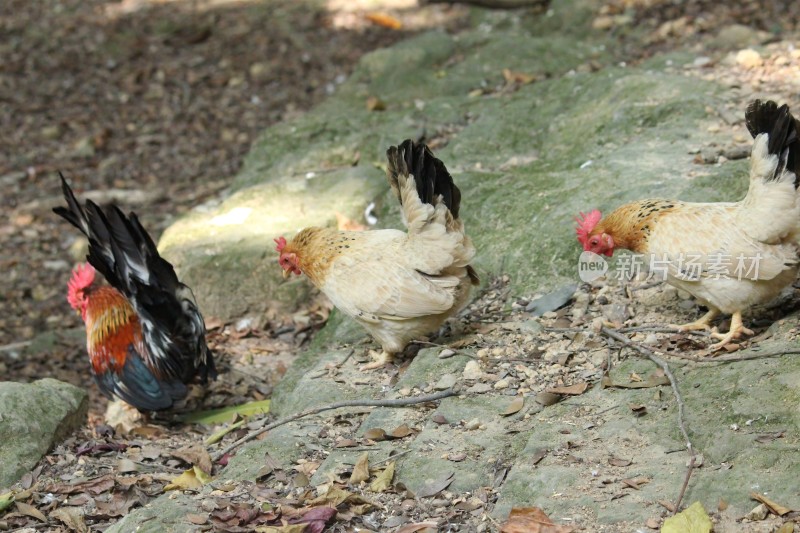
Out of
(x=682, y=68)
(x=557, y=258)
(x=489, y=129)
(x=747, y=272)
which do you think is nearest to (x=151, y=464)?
(x=557, y=258)

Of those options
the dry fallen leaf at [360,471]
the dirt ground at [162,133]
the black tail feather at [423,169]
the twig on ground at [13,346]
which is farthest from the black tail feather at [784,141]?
the twig on ground at [13,346]

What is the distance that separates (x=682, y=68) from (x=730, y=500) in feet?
17.7

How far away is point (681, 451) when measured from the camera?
11.8 ft

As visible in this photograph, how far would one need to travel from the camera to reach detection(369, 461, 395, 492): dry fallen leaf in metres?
3.84

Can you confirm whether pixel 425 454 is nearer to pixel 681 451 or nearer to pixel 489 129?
pixel 681 451

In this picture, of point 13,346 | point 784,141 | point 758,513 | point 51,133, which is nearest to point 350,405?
point 758,513

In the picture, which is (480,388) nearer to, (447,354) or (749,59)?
(447,354)

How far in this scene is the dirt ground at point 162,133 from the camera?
4832 mm

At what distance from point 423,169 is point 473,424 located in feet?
4.50

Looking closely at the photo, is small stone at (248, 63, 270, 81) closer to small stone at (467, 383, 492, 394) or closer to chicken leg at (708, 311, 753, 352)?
small stone at (467, 383, 492, 394)

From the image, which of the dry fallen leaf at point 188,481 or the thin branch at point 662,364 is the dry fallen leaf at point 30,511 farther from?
the thin branch at point 662,364

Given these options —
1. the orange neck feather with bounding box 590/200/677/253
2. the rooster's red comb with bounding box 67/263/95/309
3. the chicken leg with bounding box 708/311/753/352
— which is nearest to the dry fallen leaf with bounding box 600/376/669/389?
the chicken leg with bounding box 708/311/753/352

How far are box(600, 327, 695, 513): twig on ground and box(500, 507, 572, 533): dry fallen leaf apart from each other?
459mm

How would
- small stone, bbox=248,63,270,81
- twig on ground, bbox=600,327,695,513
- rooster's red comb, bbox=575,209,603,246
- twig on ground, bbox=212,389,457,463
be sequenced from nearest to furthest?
twig on ground, bbox=600,327,695,513 < twig on ground, bbox=212,389,457,463 < rooster's red comb, bbox=575,209,603,246 < small stone, bbox=248,63,270,81
